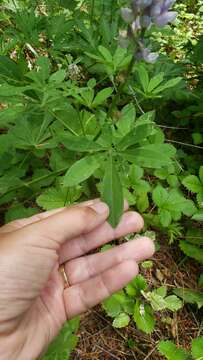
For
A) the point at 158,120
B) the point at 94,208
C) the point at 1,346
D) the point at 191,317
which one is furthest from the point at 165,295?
the point at 158,120

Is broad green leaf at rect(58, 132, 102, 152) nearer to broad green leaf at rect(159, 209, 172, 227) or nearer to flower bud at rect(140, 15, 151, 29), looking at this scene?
flower bud at rect(140, 15, 151, 29)

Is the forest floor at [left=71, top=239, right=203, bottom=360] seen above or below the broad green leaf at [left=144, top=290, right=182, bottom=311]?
below

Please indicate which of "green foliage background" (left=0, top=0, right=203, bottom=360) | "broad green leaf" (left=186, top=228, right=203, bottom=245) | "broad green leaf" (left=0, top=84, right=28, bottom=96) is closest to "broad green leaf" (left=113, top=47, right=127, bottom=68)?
"green foliage background" (left=0, top=0, right=203, bottom=360)

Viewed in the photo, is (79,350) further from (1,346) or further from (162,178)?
(162,178)

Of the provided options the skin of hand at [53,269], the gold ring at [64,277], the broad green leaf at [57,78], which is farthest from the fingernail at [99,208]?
the broad green leaf at [57,78]

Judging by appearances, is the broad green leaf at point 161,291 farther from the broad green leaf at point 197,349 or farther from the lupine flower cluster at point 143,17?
the lupine flower cluster at point 143,17

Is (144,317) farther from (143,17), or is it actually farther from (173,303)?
(143,17)

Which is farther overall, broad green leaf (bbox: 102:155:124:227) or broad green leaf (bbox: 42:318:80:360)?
broad green leaf (bbox: 42:318:80:360)
